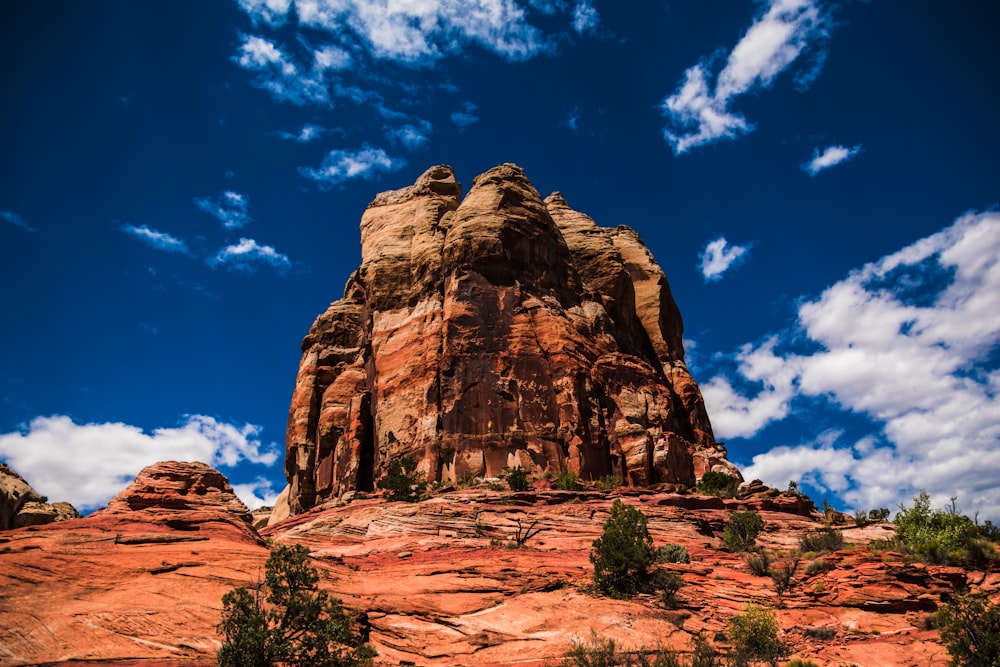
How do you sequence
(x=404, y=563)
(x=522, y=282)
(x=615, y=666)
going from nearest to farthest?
(x=615, y=666)
(x=404, y=563)
(x=522, y=282)

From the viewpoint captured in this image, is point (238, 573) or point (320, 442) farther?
point (320, 442)

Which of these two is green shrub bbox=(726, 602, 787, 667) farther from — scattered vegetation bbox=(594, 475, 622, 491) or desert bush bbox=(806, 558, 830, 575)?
scattered vegetation bbox=(594, 475, 622, 491)

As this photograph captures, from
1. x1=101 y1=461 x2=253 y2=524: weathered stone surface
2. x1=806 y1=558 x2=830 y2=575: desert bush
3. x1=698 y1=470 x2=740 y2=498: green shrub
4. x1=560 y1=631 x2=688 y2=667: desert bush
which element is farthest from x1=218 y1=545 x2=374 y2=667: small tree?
x1=698 y1=470 x2=740 y2=498: green shrub

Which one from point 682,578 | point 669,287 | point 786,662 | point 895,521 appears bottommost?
point 786,662

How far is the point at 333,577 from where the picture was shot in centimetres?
2408

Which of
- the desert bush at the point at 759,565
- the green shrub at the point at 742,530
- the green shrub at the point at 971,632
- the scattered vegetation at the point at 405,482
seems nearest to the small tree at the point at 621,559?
the desert bush at the point at 759,565

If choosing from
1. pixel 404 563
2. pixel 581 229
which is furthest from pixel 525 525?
pixel 581 229

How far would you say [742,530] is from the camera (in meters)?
35.7

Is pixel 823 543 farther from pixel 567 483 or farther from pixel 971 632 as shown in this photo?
pixel 567 483

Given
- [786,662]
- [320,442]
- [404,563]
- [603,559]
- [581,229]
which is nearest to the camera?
[786,662]

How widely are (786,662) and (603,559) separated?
7.32 m

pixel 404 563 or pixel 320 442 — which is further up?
pixel 320 442

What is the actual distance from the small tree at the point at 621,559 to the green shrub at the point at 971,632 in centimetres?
955

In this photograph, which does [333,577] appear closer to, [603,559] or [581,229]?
[603,559]
